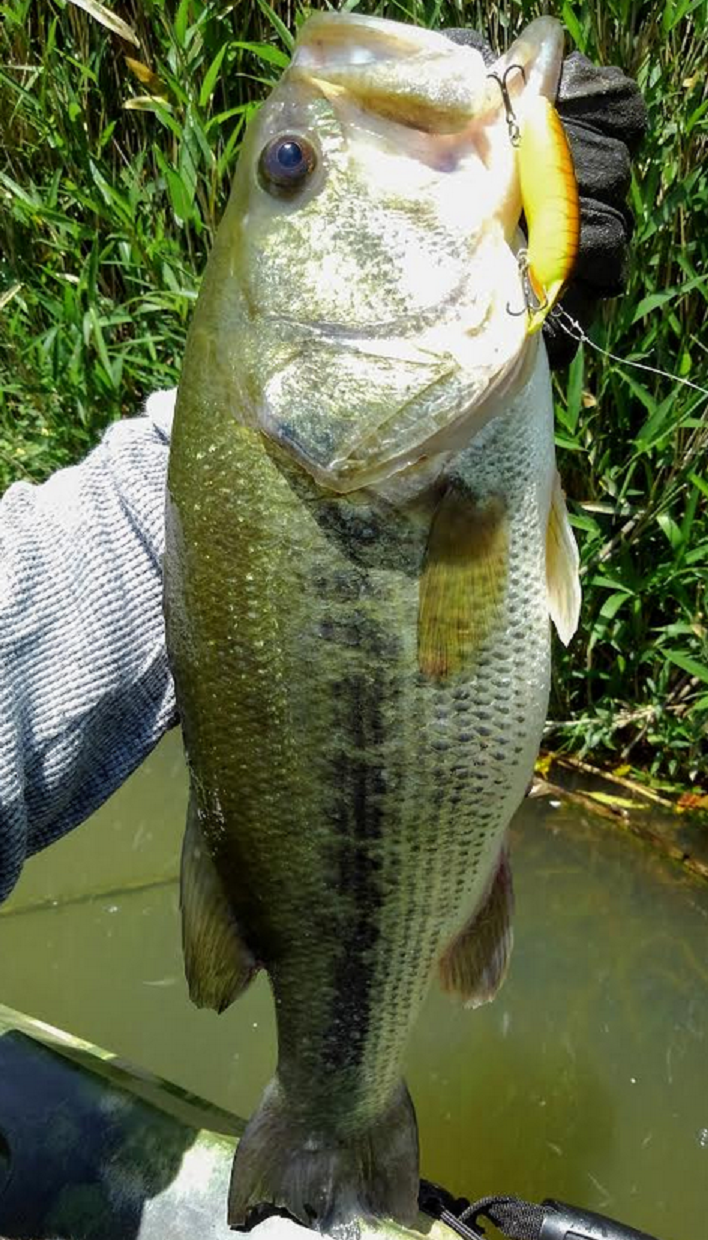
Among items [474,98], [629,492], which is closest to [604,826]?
[629,492]

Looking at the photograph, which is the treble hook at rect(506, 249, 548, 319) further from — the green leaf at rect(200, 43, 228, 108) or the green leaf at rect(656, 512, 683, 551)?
the green leaf at rect(200, 43, 228, 108)

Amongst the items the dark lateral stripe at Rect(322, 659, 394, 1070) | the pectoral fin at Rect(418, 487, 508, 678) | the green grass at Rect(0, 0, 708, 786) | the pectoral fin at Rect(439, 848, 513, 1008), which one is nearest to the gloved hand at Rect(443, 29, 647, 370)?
the pectoral fin at Rect(418, 487, 508, 678)

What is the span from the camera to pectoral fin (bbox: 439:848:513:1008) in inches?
57.0

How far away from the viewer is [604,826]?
309 cm

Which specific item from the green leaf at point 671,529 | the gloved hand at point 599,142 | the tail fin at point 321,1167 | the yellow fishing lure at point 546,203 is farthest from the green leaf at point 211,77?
the tail fin at point 321,1167

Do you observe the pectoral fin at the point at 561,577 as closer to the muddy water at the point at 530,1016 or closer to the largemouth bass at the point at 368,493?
the largemouth bass at the point at 368,493

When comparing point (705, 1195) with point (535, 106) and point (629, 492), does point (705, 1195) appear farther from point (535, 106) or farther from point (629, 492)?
point (535, 106)

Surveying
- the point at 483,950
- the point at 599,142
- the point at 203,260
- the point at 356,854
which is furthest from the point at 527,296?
the point at 203,260

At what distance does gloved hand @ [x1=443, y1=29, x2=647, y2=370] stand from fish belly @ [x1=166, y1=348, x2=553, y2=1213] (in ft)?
0.97

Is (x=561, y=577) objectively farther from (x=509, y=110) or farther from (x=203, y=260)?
(x=203, y=260)

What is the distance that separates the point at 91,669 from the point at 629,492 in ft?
5.86

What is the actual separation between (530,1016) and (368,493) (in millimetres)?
1771

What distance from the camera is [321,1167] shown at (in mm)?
1523

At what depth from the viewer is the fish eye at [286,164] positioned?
4.19 feet
